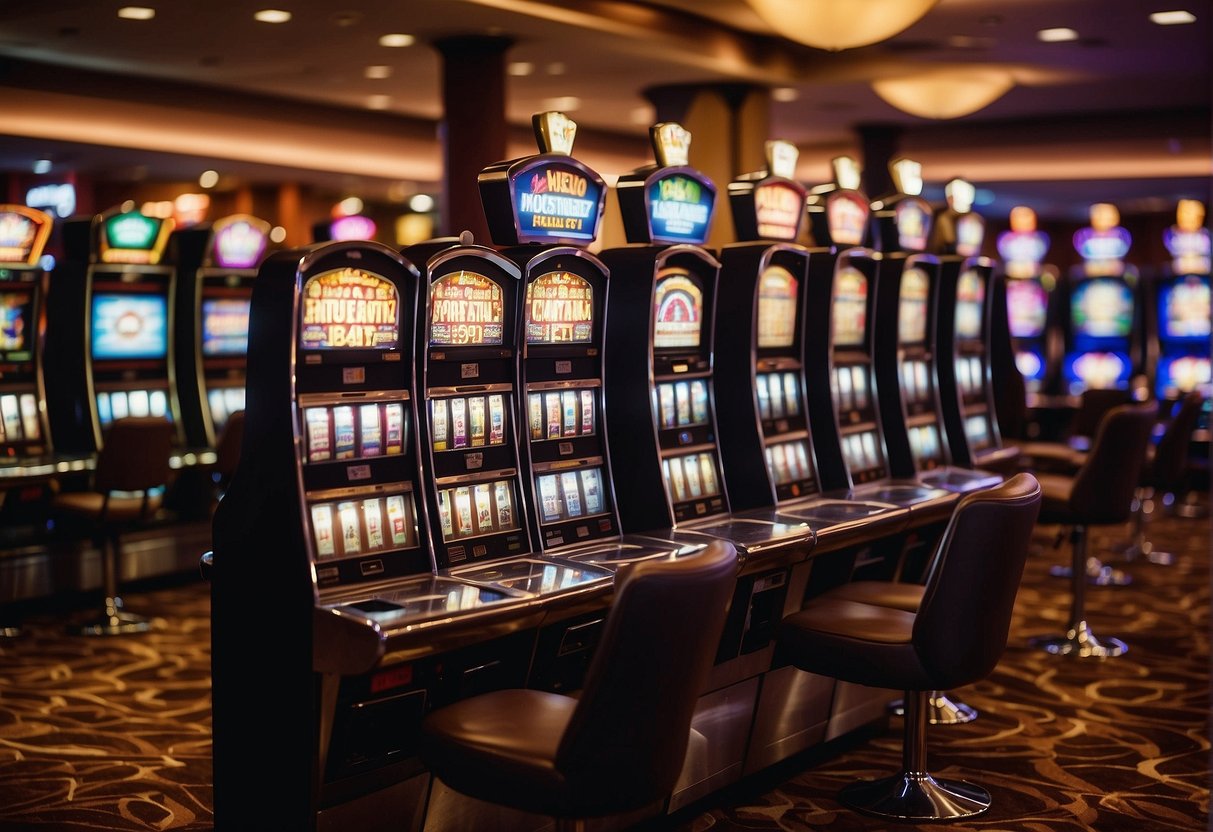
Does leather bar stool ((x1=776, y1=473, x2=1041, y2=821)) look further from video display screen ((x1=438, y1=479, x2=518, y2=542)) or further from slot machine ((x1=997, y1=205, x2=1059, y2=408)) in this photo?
slot machine ((x1=997, y1=205, x2=1059, y2=408))

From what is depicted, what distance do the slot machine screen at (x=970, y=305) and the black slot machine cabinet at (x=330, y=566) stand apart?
4.21 metres

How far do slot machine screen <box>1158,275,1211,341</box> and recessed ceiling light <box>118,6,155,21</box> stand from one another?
8661 millimetres

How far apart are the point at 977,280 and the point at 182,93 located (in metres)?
7.17

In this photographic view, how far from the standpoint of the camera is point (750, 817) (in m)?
4.02

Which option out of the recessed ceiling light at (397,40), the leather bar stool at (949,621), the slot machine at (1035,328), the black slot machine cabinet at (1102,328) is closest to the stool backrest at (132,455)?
the recessed ceiling light at (397,40)

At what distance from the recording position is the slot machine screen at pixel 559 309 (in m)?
3.96

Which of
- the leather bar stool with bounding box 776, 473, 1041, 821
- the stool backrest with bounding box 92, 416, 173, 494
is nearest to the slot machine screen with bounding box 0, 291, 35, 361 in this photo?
the stool backrest with bounding box 92, 416, 173, 494

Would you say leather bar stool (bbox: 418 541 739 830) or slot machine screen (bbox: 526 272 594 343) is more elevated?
slot machine screen (bbox: 526 272 594 343)

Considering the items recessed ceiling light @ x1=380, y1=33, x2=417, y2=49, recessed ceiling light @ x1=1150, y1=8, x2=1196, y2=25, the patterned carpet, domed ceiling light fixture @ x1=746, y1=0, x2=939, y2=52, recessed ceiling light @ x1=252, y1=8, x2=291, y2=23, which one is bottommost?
the patterned carpet

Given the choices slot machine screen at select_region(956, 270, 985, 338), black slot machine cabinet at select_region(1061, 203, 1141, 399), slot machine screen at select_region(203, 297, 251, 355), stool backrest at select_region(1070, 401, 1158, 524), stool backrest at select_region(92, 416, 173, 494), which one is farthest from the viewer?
black slot machine cabinet at select_region(1061, 203, 1141, 399)

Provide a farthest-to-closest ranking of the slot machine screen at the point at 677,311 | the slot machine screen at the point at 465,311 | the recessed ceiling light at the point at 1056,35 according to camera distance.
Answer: the recessed ceiling light at the point at 1056,35, the slot machine screen at the point at 677,311, the slot machine screen at the point at 465,311

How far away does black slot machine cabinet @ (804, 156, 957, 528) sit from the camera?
5359 mm

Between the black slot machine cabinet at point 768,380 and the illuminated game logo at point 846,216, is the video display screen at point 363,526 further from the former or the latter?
the illuminated game logo at point 846,216

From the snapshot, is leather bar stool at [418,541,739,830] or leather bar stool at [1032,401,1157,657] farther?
leather bar stool at [1032,401,1157,657]
